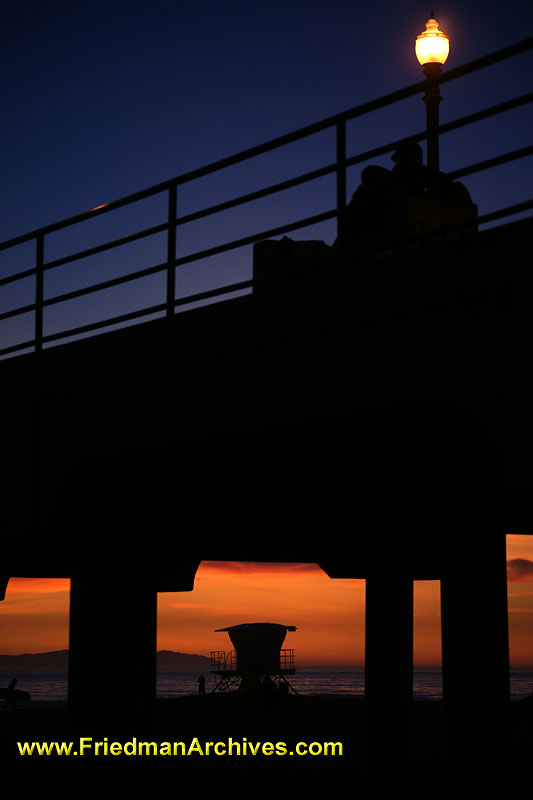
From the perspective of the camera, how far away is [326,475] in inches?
474

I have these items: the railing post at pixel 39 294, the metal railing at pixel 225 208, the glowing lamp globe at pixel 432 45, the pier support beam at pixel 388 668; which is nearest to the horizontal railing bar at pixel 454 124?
the metal railing at pixel 225 208

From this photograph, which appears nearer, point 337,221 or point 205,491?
point 337,221

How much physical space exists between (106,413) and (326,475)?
123 inches

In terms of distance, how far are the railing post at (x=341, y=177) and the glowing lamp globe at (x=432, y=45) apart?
629 centimetres

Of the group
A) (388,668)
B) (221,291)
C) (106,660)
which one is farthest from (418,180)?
(388,668)

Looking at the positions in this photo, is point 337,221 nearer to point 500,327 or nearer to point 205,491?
point 500,327

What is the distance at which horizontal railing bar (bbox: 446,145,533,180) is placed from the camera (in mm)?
6828

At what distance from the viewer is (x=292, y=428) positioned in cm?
877

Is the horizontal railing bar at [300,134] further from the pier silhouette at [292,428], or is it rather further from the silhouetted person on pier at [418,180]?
the silhouetted person on pier at [418,180]

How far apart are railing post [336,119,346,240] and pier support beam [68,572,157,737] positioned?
17.2 feet

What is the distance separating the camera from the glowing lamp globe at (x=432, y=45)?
45.5 feet

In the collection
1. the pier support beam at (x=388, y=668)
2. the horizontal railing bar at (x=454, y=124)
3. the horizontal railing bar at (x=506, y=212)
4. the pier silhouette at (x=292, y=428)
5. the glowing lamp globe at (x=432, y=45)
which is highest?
the glowing lamp globe at (x=432, y=45)

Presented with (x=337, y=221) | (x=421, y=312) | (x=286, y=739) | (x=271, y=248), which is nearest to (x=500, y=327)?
(x=421, y=312)

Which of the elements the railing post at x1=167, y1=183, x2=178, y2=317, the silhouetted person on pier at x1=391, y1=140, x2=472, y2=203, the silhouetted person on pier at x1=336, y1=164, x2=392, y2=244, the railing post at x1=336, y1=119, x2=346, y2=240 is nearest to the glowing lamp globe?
the silhouetted person on pier at x1=391, y1=140, x2=472, y2=203
